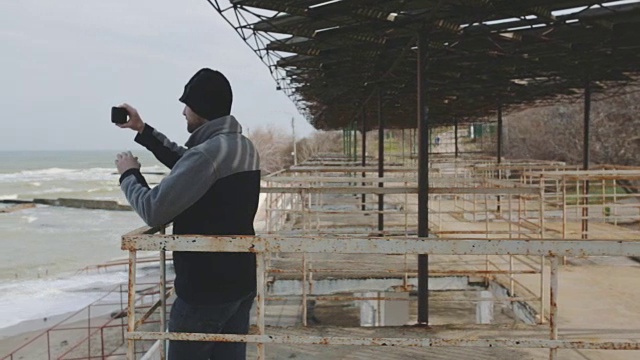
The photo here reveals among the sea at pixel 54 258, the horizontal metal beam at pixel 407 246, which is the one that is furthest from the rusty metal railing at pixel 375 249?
the sea at pixel 54 258

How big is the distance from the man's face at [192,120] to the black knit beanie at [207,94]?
0.07ft

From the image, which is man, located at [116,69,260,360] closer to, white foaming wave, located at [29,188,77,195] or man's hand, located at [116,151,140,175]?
man's hand, located at [116,151,140,175]

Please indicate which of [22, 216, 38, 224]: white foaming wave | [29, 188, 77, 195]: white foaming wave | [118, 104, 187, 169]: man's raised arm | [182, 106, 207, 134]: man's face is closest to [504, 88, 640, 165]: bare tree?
[118, 104, 187, 169]: man's raised arm

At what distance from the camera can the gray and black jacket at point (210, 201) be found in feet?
6.32

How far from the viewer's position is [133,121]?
2354 millimetres

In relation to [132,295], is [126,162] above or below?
above

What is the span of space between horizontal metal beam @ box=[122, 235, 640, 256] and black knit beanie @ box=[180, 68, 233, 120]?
531mm

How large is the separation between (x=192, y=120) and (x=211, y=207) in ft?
1.28

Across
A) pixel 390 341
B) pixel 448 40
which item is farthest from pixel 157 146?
pixel 448 40

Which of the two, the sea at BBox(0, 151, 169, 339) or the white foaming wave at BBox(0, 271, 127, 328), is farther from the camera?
the sea at BBox(0, 151, 169, 339)

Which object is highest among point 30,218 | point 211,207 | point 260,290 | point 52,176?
point 211,207

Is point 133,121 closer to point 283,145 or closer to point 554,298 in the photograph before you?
point 554,298

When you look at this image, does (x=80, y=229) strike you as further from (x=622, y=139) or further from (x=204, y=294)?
(x=204, y=294)

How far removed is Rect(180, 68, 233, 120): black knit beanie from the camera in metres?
2.12
